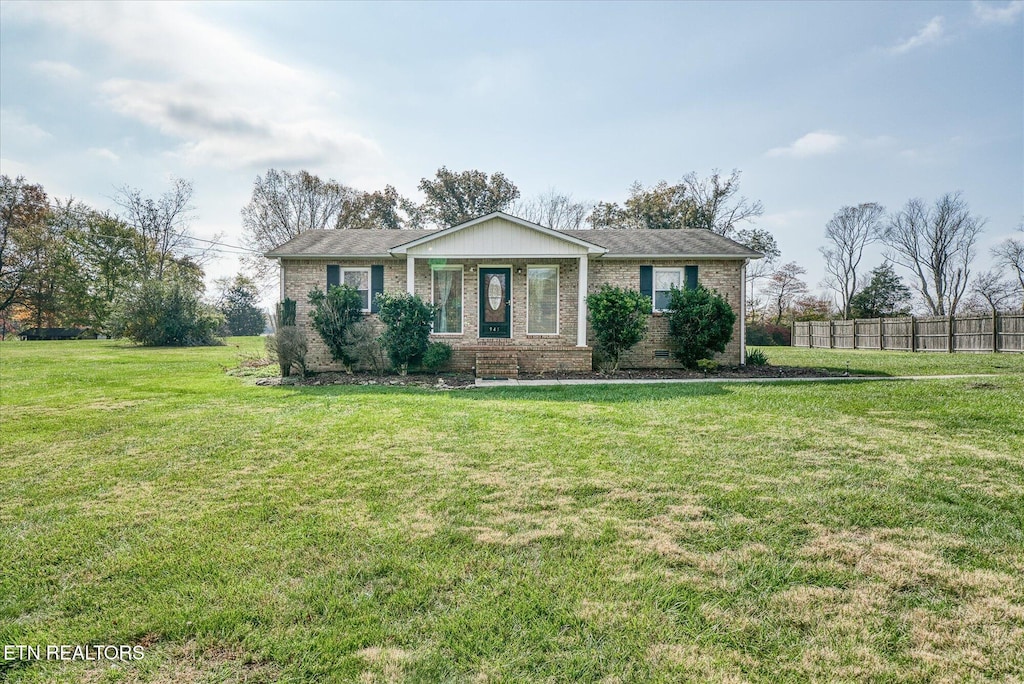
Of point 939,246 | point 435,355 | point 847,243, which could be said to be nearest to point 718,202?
point 847,243

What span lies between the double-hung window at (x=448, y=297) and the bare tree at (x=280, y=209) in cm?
2153

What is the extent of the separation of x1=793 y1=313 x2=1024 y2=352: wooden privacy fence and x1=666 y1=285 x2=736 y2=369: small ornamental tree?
12.4 meters

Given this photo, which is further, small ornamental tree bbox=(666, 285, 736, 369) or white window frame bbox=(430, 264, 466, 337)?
white window frame bbox=(430, 264, 466, 337)

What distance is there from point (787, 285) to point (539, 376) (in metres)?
31.2

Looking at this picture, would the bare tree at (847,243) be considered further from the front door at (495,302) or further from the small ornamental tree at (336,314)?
Result: the small ornamental tree at (336,314)

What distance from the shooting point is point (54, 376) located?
10484 millimetres

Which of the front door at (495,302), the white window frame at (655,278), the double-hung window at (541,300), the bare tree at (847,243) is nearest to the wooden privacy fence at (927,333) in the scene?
the bare tree at (847,243)

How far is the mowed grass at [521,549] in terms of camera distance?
1.88m

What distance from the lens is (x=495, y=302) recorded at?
13461mm

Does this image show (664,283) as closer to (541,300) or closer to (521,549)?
(541,300)

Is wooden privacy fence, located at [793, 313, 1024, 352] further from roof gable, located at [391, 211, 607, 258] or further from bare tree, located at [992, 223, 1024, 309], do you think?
roof gable, located at [391, 211, 607, 258]

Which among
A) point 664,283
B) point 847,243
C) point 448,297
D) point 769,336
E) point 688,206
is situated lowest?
point 769,336

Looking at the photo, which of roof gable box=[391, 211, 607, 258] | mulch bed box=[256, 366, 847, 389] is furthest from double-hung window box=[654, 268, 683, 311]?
roof gable box=[391, 211, 607, 258]

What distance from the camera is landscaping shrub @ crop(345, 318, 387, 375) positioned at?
38.2 feet
